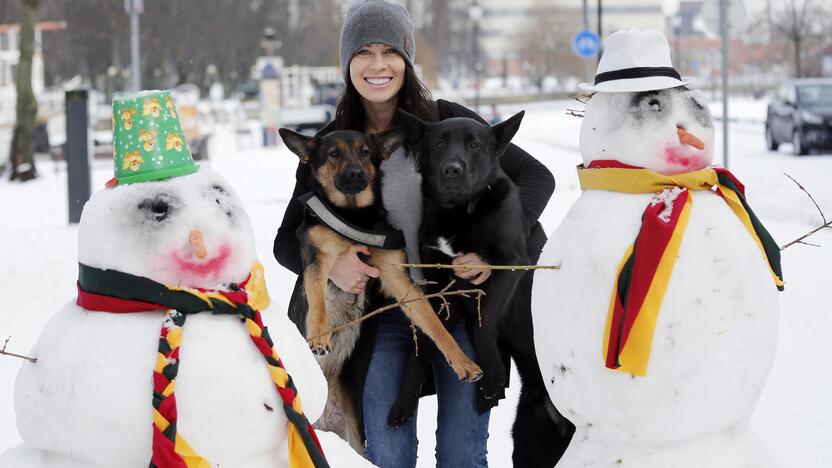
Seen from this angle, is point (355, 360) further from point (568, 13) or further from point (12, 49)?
point (568, 13)

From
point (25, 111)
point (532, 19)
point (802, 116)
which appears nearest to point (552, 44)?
point (532, 19)

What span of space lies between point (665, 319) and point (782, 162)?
57.3 feet

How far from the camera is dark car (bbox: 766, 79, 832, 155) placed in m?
19.8

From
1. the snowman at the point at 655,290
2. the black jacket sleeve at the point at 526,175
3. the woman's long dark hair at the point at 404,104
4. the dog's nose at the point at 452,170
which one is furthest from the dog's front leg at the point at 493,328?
the woman's long dark hair at the point at 404,104

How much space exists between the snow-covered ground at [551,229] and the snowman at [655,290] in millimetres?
2028

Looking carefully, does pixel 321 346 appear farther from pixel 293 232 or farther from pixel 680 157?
pixel 680 157

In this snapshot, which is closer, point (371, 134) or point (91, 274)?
point (91, 274)

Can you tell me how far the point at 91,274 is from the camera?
2.55m

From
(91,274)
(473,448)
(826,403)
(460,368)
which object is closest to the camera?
(91,274)

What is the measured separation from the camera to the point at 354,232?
11.8 feet

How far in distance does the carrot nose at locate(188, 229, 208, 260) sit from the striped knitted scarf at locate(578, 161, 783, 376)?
43.8 inches

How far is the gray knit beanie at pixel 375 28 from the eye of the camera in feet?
12.2

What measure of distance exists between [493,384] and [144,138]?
64.4 inches

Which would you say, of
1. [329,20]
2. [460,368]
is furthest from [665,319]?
[329,20]
